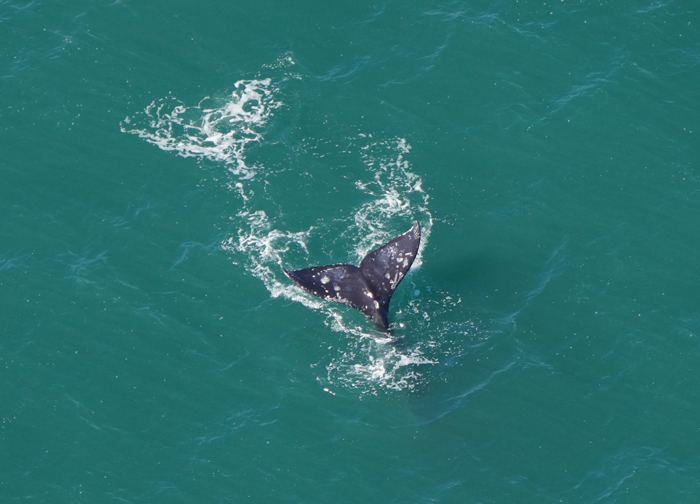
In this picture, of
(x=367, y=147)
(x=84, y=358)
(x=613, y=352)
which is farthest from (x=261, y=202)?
(x=613, y=352)

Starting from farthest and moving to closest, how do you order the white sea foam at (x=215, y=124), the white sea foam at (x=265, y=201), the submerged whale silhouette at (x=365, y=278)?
the white sea foam at (x=215, y=124), the white sea foam at (x=265, y=201), the submerged whale silhouette at (x=365, y=278)

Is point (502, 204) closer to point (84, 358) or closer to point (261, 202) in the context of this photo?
point (261, 202)

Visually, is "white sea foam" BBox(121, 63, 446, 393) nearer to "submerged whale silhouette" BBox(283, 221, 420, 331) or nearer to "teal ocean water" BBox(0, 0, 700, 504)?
"teal ocean water" BBox(0, 0, 700, 504)

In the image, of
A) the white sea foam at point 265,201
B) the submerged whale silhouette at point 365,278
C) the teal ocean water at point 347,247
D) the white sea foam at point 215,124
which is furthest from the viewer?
the white sea foam at point 215,124

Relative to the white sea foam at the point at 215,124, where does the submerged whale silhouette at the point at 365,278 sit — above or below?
below

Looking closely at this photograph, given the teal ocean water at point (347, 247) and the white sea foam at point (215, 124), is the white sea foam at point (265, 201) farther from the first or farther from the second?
the teal ocean water at point (347, 247)

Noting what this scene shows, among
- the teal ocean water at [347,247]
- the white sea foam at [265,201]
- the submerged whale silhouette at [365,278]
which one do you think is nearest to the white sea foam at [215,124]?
the white sea foam at [265,201]

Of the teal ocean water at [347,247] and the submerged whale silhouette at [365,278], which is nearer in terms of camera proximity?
the teal ocean water at [347,247]
